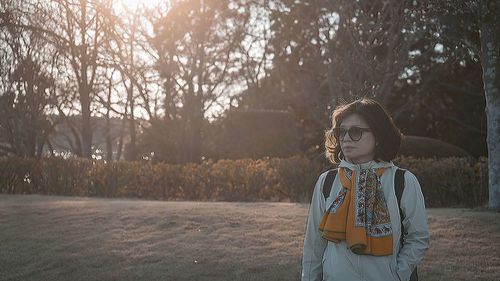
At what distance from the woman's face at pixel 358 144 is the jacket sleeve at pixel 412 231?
0.26 metres

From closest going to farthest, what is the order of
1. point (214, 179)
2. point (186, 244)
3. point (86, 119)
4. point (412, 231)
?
point (412, 231) → point (186, 244) → point (214, 179) → point (86, 119)

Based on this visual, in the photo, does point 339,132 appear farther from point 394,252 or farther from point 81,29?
point 81,29

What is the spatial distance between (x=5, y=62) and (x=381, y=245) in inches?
601

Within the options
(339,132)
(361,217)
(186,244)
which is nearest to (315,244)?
(361,217)

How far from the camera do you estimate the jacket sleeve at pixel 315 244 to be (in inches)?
98.8

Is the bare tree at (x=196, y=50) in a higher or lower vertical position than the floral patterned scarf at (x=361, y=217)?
higher

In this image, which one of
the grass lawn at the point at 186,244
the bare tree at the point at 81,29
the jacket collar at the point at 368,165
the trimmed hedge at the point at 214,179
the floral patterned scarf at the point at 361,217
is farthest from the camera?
the bare tree at the point at 81,29

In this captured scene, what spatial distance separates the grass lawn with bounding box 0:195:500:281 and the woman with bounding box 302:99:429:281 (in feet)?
8.94

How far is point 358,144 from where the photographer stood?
2506 mm

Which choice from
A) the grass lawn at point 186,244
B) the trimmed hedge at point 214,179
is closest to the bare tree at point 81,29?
the trimmed hedge at point 214,179

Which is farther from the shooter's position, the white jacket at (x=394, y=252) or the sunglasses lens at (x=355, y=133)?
the sunglasses lens at (x=355, y=133)

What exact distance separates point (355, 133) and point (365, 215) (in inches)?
17.0

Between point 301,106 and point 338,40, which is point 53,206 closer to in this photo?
point 338,40

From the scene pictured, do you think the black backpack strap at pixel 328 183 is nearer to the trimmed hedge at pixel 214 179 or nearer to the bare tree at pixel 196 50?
the trimmed hedge at pixel 214 179
